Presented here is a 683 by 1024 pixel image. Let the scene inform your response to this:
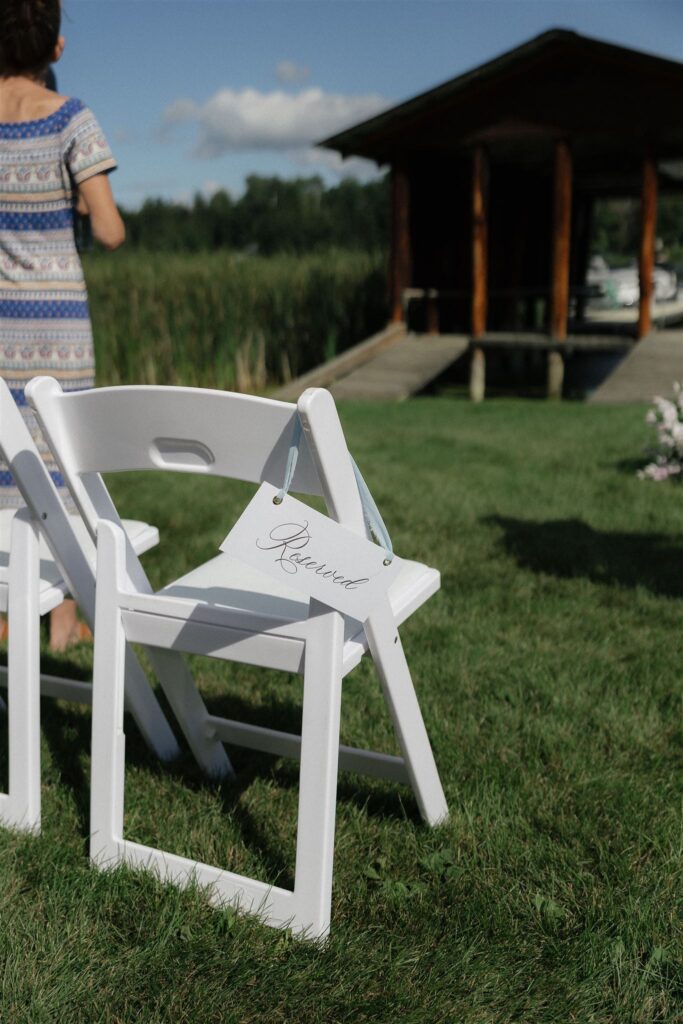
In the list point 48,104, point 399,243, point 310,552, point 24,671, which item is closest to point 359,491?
point 310,552

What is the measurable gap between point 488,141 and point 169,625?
11.9 metres

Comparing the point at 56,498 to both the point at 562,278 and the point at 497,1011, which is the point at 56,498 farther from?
the point at 562,278

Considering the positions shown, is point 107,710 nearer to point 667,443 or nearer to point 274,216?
point 667,443

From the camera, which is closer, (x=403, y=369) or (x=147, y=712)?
(x=147, y=712)

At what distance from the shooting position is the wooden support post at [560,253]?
12.1 m

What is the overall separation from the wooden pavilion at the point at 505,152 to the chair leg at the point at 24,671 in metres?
11.1

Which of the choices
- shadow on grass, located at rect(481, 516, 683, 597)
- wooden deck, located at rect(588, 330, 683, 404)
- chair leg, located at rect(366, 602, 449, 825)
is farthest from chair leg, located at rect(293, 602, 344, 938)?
wooden deck, located at rect(588, 330, 683, 404)

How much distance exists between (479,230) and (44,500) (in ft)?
37.9

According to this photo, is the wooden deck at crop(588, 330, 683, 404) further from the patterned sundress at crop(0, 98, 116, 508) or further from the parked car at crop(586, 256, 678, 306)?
the parked car at crop(586, 256, 678, 306)

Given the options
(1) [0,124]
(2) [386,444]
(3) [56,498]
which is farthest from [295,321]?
(3) [56,498]

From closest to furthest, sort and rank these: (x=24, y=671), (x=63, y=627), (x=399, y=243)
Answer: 1. (x=24, y=671)
2. (x=63, y=627)
3. (x=399, y=243)

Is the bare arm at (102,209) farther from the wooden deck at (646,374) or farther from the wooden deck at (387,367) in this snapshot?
the wooden deck at (646,374)

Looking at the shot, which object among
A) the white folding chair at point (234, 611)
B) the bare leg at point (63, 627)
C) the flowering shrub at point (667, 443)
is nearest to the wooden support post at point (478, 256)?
the flowering shrub at point (667, 443)

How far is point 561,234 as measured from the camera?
12445 mm
